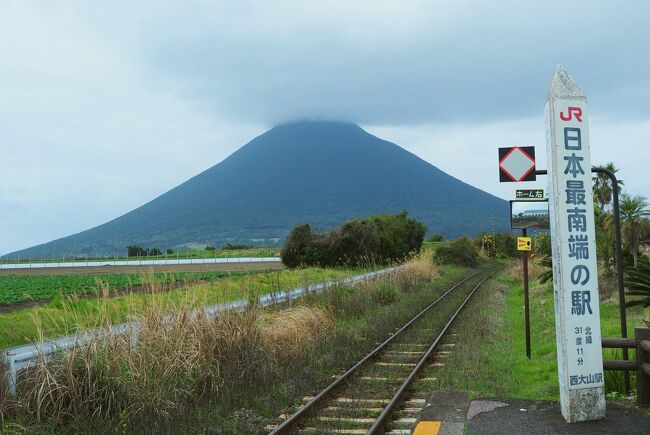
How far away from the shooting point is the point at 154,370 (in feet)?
22.3

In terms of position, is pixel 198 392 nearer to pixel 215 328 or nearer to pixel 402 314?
pixel 215 328

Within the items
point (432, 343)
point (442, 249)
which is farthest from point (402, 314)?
point (442, 249)

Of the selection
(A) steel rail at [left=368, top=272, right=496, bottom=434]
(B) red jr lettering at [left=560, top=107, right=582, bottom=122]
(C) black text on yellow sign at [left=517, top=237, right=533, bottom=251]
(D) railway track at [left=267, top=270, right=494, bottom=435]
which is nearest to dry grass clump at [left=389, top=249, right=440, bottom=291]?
(D) railway track at [left=267, top=270, right=494, bottom=435]

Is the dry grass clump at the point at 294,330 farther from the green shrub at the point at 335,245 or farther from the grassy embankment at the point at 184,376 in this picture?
the green shrub at the point at 335,245

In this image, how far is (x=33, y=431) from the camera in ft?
18.2

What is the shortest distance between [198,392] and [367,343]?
14.8 feet

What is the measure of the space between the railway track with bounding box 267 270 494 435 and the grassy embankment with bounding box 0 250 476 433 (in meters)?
0.36

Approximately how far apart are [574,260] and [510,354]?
16.2 ft

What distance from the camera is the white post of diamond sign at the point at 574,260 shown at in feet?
19.2

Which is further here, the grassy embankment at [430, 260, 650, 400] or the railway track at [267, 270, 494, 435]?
the grassy embankment at [430, 260, 650, 400]

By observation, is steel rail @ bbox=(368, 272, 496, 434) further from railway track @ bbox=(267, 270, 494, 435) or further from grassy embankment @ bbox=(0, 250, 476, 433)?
grassy embankment @ bbox=(0, 250, 476, 433)

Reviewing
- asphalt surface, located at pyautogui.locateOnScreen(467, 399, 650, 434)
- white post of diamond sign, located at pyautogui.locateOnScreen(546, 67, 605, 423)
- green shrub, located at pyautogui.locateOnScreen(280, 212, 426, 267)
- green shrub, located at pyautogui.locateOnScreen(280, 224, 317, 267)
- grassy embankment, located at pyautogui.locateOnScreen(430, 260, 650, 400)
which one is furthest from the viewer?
green shrub, located at pyautogui.locateOnScreen(280, 224, 317, 267)

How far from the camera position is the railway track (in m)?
6.27

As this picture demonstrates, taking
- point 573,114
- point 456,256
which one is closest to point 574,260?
point 573,114
